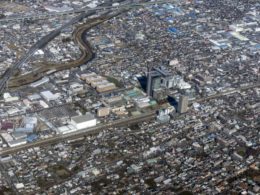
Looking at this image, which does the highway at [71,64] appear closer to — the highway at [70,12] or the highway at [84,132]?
the highway at [70,12]

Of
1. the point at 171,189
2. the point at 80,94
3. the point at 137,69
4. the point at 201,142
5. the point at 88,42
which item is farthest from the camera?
the point at 88,42

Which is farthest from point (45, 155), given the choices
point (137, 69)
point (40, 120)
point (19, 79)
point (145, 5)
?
point (145, 5)

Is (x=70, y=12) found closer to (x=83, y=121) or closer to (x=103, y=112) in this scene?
(x=103, y=112)

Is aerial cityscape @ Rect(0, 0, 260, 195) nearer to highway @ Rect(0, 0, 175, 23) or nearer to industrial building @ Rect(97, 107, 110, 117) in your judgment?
industrial building @ Rect(97, 107, 110, 117)

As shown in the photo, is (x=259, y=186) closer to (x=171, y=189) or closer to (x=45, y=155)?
(x=171, y=189)

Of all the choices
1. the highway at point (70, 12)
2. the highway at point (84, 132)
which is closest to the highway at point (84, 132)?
the highway at point (84, 132)

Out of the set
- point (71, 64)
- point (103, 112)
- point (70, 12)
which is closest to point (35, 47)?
point (71, 64)
